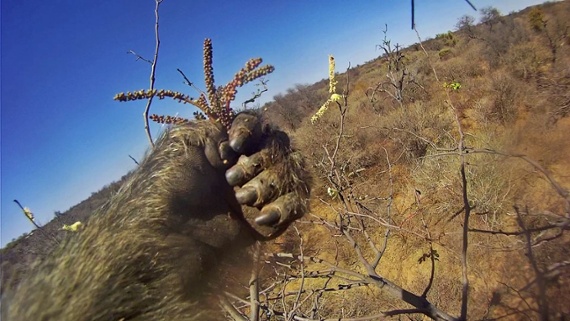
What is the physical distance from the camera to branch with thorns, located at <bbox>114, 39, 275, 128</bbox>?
4.53 ft

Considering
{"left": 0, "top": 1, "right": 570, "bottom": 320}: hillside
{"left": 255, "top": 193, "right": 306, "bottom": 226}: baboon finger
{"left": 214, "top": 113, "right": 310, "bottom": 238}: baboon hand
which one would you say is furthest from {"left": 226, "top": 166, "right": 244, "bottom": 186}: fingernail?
{"left": 0, "top": 1, "right": 570, "bottom": 320}: hillside

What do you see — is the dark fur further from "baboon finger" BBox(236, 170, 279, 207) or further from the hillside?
the hillside

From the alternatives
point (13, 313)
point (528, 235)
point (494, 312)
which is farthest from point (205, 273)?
point (494, 312)

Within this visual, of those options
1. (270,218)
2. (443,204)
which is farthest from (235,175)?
(443,204)

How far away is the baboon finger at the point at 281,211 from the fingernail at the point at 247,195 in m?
0.06

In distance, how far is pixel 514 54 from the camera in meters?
16.2

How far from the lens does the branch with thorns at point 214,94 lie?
1.38 metres

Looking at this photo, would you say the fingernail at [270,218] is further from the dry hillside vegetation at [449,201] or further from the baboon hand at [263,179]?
the dry hillside vegetation at [449,201]

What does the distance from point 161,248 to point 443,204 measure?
6.97 meters

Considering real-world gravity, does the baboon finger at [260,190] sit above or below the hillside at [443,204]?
above

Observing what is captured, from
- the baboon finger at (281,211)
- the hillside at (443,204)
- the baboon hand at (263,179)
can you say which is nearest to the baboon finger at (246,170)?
the baboon hand at (263,179)

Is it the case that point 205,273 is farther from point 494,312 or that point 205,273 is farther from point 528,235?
point 494,312

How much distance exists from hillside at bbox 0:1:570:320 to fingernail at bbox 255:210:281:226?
0.48 meters

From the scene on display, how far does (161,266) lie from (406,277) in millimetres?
7633
